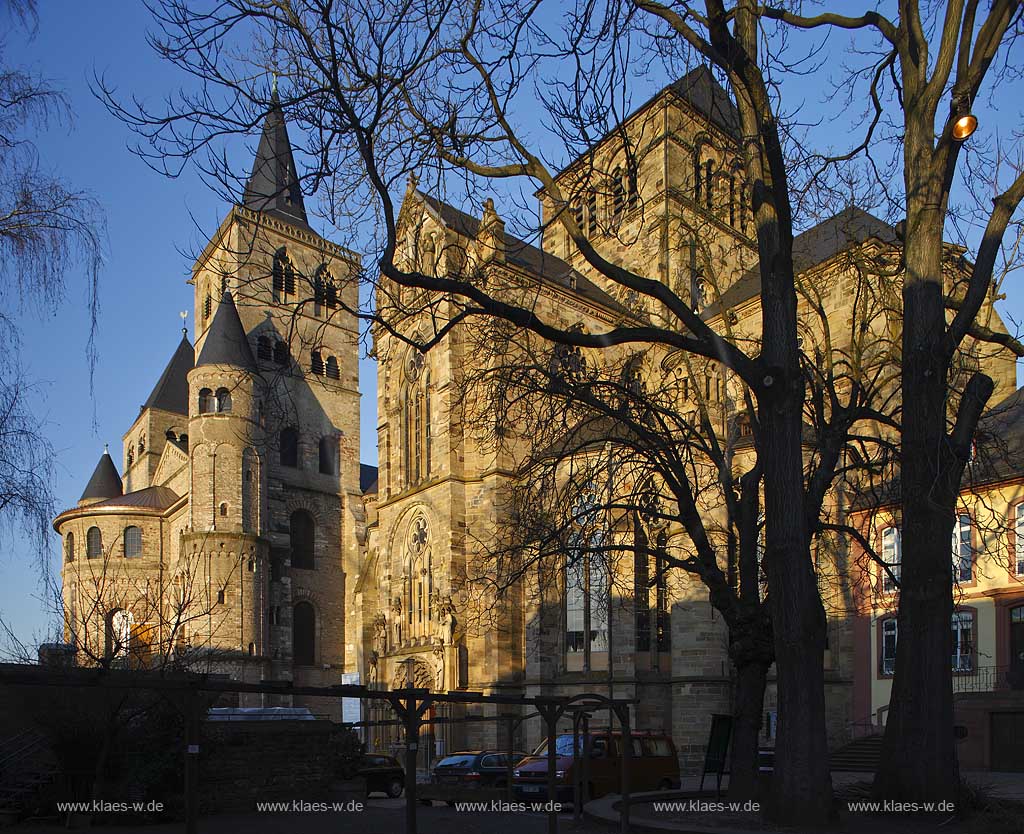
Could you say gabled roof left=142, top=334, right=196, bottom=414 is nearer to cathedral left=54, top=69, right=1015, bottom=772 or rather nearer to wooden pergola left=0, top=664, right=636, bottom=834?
cathedral left=54, top=69, right=1015, bottom=772

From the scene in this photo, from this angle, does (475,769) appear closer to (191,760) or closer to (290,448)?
(191,760)

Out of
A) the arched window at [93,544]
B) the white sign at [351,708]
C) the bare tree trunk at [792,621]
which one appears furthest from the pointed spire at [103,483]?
the bare tree trunk at [792,621]

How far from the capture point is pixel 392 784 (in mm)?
22156

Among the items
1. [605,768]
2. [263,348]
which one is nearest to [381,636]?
[605,768]

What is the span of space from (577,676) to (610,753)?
34.6 feet

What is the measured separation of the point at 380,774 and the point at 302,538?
28.8 m

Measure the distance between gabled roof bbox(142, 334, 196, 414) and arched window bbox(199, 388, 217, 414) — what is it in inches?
589

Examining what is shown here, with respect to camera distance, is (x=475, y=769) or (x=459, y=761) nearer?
(x=475, y=769)

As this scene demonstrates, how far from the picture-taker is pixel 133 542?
153 ft

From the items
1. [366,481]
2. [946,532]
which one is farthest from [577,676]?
[366,481]

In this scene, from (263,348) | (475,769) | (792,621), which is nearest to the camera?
(792,621)

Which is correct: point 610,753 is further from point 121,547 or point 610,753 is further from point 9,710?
point 121,547

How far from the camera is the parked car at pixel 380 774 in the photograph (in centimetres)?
2145

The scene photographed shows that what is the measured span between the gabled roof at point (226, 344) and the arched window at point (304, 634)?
12667 mm
